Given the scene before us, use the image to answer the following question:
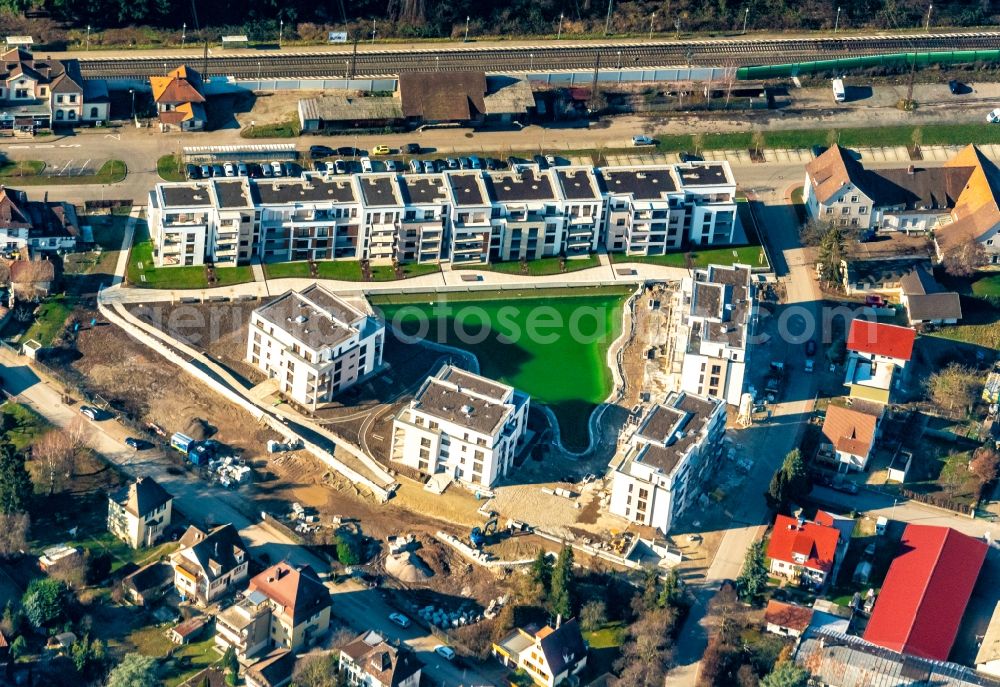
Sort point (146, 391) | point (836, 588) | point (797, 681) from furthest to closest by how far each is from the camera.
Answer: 1. point (146, 391)
2. point (836, 588)
3. point (797, 681)

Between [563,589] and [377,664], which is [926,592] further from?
[377,664]

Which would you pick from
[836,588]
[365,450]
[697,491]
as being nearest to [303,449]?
[365,450]

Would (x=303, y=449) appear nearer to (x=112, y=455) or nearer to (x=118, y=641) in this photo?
(x=112, y=455)

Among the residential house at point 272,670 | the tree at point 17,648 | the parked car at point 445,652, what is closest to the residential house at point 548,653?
the parked car at point 445,652

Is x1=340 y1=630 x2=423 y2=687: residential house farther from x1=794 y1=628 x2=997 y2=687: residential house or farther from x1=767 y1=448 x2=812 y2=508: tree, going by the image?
x1=767 y1=448 x2=812 y2=508: tree

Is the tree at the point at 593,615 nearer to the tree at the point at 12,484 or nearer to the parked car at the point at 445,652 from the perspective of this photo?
the parked car at the point at 445,652

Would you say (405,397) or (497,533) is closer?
(497,533)
